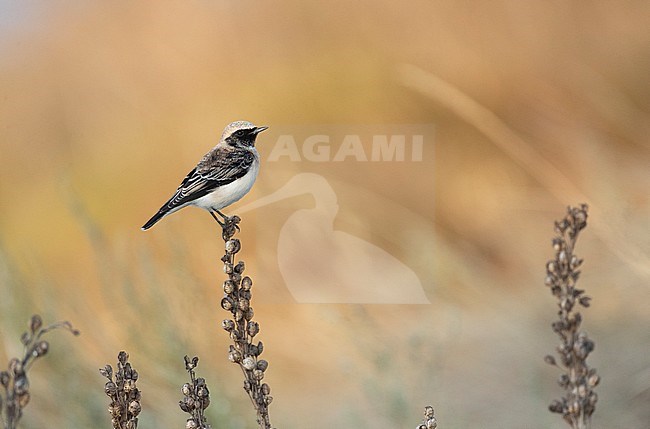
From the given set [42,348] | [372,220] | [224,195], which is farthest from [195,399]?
[372,220]

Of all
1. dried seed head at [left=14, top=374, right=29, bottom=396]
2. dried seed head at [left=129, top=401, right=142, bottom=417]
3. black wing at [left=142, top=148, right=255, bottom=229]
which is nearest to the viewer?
dried seed head at [left=14, top=374, right=29, bottom=396]

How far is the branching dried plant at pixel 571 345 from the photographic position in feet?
1.27

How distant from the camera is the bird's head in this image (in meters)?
0.89

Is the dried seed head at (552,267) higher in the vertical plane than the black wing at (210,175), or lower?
lower

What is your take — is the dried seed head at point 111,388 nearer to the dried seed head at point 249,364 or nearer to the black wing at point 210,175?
the dried seed head at point 249,364

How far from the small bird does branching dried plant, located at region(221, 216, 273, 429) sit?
0.96ft

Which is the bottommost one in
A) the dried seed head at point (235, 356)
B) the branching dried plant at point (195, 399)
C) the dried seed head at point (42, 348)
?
the dried seed head at point (42, 348)

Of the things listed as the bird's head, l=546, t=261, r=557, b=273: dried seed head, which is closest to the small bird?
the bird's head

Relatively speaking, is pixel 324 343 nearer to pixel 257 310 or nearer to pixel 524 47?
pixel 257 310

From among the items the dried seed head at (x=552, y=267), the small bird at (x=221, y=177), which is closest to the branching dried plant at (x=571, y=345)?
the dried seed head at (x=552, y=267)

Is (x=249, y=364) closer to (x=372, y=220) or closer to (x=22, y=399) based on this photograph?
(x=22, y=399)

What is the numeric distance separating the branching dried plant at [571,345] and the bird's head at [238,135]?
0.52 meters

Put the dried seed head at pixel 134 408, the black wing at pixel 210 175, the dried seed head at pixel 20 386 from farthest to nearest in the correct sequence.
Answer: the black wing at pixel 210 175
the dried seed head at pixel 134 408
the dried seed head at pixel 20 386

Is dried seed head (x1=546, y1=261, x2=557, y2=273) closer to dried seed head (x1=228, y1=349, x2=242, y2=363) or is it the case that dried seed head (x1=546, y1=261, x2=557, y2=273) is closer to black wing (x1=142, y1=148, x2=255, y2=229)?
dried seed head (x1=228, y1=349, x2=242, y2=363)
